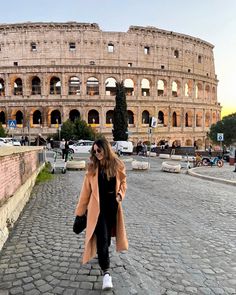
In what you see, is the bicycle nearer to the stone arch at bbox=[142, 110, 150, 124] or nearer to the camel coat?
the camel coat

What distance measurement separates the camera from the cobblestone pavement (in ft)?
12.4

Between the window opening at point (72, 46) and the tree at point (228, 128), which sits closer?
the window opening at point (72, 46)

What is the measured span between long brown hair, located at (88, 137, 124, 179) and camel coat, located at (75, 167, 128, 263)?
6 cm

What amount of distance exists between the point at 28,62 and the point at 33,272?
49901 mm

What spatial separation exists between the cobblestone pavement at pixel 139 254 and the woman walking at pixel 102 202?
392 mm

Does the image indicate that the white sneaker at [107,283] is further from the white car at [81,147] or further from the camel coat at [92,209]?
the white car at [81,147]

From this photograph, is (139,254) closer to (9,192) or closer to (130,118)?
(9,192)

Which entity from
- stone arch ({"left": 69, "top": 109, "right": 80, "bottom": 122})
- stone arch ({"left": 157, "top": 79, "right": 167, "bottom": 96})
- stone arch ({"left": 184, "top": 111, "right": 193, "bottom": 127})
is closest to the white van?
stone arch ({"left": 69, "top": 109, "right": 80, "bottom": 122})

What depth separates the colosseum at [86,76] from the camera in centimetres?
4947

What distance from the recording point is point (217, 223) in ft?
22.4

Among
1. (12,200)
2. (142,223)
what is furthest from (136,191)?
(12,200)

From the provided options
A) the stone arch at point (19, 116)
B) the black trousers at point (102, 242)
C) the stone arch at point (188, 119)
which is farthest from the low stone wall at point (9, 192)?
the stone arch at point (188, 119)

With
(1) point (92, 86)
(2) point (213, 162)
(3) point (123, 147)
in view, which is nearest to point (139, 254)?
(2) point (213, 162)

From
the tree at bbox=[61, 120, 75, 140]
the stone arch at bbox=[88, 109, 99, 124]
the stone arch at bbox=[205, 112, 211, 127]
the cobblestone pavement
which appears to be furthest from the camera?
the stone arch at bbox=[205, 112, 211, 127]
